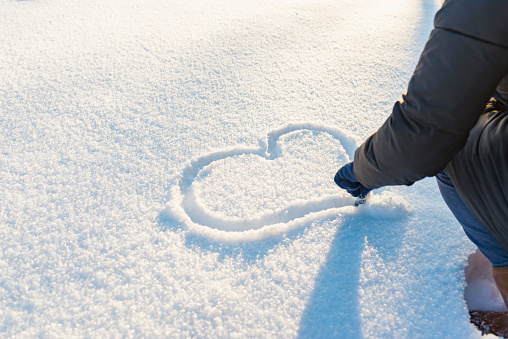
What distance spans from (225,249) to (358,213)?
39cm

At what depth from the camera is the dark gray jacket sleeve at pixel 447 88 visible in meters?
0.59

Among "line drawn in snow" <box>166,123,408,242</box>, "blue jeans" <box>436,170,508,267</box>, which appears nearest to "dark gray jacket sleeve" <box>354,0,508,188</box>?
"blue jeans" <box>436,170,508,267</box>

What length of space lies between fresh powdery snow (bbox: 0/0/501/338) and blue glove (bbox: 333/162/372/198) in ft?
0.20

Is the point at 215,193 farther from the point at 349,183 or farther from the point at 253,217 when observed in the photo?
the point at 349,183

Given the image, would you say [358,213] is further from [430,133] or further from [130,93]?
[130,93]

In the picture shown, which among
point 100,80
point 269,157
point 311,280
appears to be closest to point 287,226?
point 311,280

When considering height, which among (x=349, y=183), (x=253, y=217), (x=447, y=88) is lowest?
(x=253, y=217)

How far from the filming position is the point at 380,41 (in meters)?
1.71

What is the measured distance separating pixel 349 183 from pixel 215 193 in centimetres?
39

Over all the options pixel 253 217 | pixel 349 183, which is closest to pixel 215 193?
pixel 253 217

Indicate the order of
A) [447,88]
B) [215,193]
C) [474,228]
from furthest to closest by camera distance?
1. [215,193]
2. [474,228]
3. [447,88]

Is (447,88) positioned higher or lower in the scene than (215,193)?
higher

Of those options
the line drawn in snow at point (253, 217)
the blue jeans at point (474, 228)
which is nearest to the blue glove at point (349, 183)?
the line drawn in snow at point (253, 217)

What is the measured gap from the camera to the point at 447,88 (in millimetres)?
644
